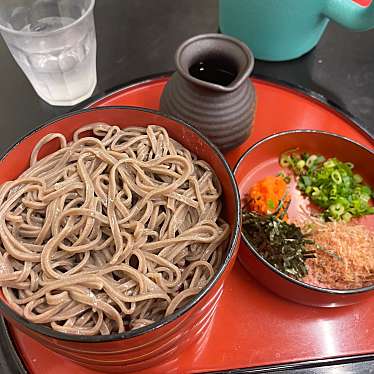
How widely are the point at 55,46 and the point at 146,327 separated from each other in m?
0.96

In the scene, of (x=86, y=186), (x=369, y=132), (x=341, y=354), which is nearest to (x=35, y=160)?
(x=86, y=186)

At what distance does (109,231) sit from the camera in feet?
3.16

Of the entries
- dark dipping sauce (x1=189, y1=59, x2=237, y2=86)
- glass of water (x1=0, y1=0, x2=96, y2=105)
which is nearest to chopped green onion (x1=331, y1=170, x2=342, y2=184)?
dark dipping sauce (x1=189, y1=59, x2=237, y2=86)

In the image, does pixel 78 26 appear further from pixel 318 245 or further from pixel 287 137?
pixel 318 245

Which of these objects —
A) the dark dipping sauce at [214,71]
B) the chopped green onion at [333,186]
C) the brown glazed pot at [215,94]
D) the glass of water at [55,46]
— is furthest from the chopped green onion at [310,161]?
the glass of water at [55,46]

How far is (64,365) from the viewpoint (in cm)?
99

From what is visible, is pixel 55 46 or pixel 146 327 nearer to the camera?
pixel 146 327

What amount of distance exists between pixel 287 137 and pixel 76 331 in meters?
0.83

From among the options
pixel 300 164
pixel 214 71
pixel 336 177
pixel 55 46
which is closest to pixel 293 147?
pixel 300 164

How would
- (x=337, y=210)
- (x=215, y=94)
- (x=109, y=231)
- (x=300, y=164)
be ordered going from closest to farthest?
(x=109, y=231)
(x=215, y=94)
(x=337, y=210)
(x=300, y=164)

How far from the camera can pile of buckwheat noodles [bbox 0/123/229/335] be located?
2.84 feet

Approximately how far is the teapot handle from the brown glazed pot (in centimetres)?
41

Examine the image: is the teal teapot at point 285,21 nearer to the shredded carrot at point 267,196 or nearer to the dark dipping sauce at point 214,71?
the dark dipping sauce at point 214,71

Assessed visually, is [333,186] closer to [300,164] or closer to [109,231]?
[300,164]
